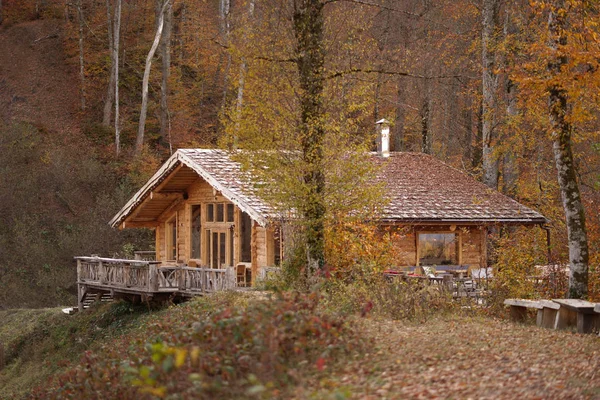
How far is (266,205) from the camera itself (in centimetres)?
2266

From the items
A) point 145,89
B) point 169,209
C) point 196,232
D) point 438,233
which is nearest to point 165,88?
point 145,89

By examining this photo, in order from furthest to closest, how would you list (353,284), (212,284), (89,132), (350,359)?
(89,132), (212,284), (353,284), (350,359)

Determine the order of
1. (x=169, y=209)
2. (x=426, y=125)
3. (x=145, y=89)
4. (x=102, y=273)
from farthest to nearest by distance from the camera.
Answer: (x=145, y=89) → (x=426, y=125) → (x=169, y=209) → (x=102, y=273)

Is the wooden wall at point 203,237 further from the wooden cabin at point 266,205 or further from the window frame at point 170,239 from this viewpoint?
the window frame at point 170,239

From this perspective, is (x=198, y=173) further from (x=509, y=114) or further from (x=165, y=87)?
(x=165, y=87)

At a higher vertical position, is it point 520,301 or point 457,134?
point 457,134

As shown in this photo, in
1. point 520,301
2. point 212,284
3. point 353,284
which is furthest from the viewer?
point 212,284

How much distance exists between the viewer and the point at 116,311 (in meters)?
26.9

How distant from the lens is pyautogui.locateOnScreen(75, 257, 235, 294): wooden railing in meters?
23.0

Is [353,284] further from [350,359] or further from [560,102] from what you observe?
[350,359]

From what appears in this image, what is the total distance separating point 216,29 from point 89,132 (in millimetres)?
9628

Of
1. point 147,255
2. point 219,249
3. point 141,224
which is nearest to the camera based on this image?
point 219,249

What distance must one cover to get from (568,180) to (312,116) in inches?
221

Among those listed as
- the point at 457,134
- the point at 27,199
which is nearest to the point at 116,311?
the point at 27,199
